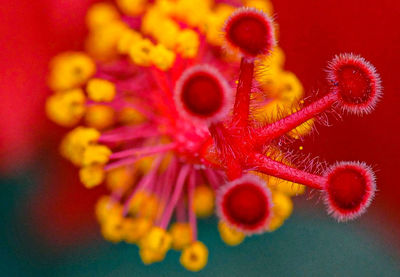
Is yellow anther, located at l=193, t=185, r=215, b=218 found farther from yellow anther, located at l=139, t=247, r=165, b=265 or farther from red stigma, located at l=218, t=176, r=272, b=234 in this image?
red stigma, located at l=218, t=176, r=272, b=234

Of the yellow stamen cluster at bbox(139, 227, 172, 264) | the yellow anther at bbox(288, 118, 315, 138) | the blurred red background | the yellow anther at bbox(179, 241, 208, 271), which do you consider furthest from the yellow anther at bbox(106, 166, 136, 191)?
the yellow anther at bbox(288, 118, 315, 138)

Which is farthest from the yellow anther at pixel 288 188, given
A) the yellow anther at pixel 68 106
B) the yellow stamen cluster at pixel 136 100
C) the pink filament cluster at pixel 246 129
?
the yellow anther at pixel 68 106

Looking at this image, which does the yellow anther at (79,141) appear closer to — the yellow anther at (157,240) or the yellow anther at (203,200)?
the yellow anther at (157,240)

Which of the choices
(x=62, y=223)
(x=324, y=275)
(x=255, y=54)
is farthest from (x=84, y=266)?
(x=255, y=54)

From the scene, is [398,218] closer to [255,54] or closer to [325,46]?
[325,46]

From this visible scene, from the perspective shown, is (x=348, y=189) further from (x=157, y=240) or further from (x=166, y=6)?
(x=166, y=6)

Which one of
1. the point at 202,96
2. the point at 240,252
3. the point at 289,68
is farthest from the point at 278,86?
the point at 202,96
